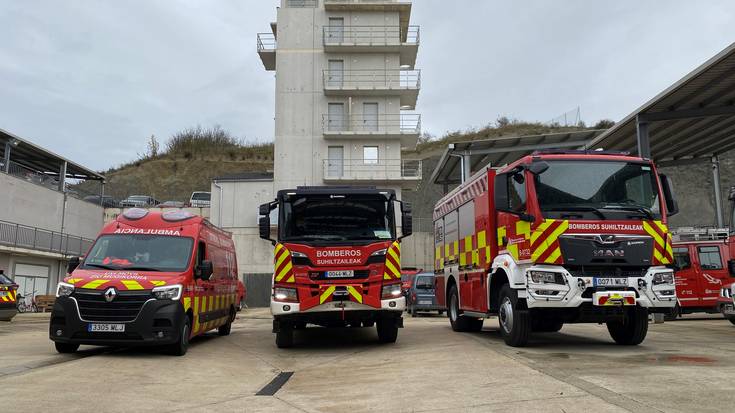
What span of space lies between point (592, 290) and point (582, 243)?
0.72 m

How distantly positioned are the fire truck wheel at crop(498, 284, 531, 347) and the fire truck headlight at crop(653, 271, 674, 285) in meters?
2.00

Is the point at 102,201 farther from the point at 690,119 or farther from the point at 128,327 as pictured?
the point at 690,119

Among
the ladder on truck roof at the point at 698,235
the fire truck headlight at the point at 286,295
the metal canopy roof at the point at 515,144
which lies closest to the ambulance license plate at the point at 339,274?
the fire truck headlight at the point at 286,295

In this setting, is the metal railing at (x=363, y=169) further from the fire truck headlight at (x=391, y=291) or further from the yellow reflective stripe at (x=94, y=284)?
the yellow reflective stripe at (x=94, y=284)

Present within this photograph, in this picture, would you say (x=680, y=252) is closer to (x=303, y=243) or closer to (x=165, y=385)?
(x=303, y=243)

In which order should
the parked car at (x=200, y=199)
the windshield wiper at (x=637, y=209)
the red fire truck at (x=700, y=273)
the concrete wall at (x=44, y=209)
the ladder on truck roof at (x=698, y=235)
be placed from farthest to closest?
the parked car at (x=200, y=199) < the concrete wall at (x=44, y=209) < the ladder on truck roof at (x=698, y=235) < the red fire truck at (x=700, y=273) < the windshield wiper at (x=637, y=209)

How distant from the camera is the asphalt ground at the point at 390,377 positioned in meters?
5.80

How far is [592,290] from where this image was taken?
348 inches

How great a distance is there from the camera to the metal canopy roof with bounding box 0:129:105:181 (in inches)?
1355

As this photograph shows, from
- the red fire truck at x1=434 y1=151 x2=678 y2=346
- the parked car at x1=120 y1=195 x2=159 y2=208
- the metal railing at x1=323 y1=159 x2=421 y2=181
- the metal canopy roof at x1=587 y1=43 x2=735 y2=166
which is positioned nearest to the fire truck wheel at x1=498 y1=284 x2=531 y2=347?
the red fire truck at x1=434 y1=151 x2=678 y2=346

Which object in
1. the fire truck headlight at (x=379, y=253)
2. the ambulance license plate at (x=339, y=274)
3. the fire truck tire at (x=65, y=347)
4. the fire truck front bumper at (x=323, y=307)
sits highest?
the fire truck headlight at (x=379, y=253)

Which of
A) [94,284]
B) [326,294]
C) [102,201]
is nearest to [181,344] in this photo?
[94,284]

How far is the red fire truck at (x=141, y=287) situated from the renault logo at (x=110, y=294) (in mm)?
12

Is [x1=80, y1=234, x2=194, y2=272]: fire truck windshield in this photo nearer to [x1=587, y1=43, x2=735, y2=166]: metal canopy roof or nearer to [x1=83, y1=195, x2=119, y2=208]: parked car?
[x1=587, y1=43, x2=735, y2=166]: metal canopy roof
